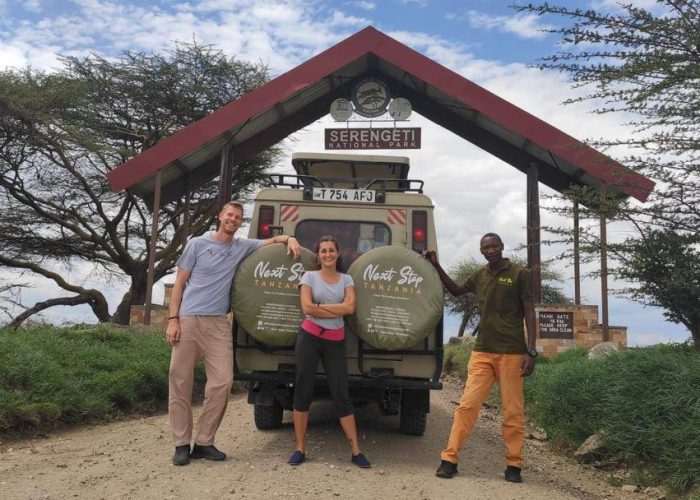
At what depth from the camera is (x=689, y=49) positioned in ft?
19.4

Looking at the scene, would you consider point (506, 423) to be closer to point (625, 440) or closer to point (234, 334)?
point (625, 440)

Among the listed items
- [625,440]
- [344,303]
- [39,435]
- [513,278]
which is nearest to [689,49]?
[513,278]

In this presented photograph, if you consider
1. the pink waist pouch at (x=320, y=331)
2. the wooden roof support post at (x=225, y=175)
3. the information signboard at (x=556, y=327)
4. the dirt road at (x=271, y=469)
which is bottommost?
the dirt road at (x=271, y=469)

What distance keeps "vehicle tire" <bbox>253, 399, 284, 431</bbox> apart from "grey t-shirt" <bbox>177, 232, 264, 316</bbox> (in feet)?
4.85

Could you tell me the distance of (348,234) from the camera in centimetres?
576

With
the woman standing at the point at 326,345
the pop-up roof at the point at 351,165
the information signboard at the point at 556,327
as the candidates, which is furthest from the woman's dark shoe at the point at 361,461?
the information signboard at the point at 556,327

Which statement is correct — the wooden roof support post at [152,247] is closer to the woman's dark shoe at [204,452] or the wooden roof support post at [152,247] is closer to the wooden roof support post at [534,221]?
the wooden roof support post at [534,221]

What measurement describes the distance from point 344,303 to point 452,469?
1500 mm

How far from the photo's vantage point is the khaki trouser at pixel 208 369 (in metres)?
4.77

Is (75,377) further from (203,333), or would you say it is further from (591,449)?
(591,449)

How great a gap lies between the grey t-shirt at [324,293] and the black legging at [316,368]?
0.44ft

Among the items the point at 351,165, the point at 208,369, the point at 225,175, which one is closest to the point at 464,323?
the point at 225,175

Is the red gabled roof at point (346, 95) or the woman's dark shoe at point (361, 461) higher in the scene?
the red gabled roof at point (346, 95)

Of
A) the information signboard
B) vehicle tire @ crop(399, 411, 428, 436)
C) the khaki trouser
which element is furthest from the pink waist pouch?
the information signboard
